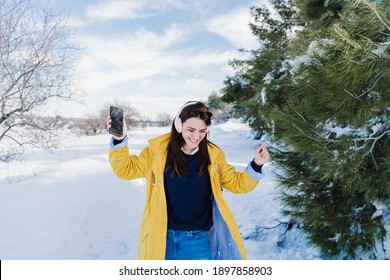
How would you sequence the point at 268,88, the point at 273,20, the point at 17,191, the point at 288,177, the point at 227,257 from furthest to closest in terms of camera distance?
the point at 273,20
the point at 17,191
the point at 268,88
the point at 288,177
the point at 227,257

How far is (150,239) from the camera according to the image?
195 cm

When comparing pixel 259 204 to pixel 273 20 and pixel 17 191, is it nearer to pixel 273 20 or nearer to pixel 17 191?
pixel 17 191

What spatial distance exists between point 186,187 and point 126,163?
458mm

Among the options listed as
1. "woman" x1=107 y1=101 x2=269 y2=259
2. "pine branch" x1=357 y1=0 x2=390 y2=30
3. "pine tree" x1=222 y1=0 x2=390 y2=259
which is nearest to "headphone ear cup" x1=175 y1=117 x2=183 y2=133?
"woman" x1=107 y1=101 x2=269 y2=259

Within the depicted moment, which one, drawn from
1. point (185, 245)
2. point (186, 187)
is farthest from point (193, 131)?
point (185, 245)

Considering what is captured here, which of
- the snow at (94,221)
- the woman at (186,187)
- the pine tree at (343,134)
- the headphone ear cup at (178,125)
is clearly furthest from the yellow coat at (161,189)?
the snow at (94,221)

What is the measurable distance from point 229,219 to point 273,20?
43.6 feet

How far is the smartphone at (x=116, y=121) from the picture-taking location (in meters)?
1.90

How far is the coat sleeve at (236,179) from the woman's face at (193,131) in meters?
0.25

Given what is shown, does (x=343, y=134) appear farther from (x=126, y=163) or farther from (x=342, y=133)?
(x=126, y=163)

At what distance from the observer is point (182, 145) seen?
6.91 ft

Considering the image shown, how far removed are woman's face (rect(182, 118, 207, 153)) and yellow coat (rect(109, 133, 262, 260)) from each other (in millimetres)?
163

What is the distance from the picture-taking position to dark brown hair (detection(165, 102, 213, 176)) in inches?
77.4

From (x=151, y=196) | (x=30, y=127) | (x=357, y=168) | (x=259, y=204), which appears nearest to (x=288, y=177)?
(x=357, y=168)
